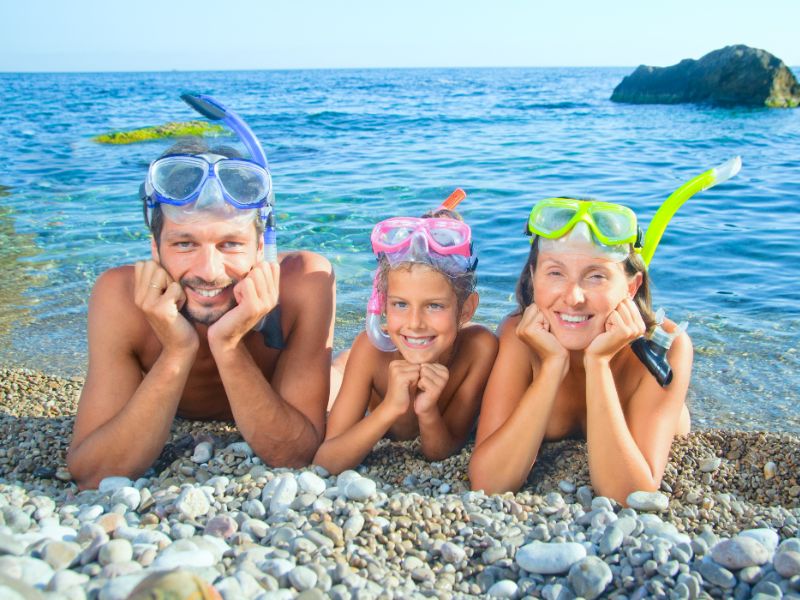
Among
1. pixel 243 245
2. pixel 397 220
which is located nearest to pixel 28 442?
pixel 243 245

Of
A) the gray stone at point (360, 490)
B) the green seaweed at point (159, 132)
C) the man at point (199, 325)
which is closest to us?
the gray stone at point (360, 490)

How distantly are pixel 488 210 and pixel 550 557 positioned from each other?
371 inches

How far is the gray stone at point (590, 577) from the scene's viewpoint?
2.73 meters

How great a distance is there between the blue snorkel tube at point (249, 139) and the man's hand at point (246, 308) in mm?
260

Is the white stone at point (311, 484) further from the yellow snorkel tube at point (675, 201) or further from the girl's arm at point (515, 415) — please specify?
the yellow snorkel tube at point (675, 201)

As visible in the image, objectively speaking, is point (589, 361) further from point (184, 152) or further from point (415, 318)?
point (184, 152)

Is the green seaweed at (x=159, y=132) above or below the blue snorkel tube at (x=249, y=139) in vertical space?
below

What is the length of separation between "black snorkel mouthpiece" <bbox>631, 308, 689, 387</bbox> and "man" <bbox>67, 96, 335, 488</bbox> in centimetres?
173

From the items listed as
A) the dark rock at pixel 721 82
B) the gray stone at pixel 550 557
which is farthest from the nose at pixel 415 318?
the dark rock at pixel 721 82

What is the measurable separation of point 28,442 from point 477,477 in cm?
268

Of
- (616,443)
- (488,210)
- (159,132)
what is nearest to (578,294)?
(616,443)

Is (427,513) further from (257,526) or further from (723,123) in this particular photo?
(723,123)

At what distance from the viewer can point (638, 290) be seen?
4.20 metres

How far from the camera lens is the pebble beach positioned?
2.63 meters
